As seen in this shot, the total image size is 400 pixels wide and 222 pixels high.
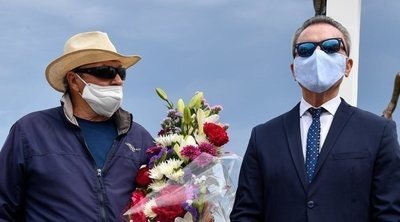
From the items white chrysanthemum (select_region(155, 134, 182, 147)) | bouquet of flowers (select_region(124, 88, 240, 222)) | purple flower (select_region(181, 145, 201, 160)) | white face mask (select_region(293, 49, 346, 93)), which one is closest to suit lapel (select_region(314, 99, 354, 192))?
white face mask (select_region(293, 49, 346, 93))

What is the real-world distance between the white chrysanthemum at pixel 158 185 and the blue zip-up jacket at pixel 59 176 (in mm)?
130

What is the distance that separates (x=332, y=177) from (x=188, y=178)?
897 millimetres

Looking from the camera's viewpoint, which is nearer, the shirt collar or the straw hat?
the shirt collar

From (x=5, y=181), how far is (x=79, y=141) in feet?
1.30

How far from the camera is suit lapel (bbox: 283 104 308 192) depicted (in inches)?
108

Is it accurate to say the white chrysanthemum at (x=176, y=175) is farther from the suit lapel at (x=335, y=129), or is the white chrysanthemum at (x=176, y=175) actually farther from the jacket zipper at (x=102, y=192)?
the suit lapel at (x=335, y=129)

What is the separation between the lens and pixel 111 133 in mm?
3615

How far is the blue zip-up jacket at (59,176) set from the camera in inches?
132

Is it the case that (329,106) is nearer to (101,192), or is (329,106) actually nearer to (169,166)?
(169,166)

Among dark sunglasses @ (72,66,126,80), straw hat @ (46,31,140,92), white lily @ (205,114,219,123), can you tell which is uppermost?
straw hat @ (46,31,140,92)

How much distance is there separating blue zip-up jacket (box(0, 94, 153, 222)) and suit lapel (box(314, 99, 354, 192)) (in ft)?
3.65

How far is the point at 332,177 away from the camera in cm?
270

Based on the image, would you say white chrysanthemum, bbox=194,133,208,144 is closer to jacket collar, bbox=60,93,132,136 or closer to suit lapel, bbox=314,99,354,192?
jacket collar, bbox=60,93,132,136

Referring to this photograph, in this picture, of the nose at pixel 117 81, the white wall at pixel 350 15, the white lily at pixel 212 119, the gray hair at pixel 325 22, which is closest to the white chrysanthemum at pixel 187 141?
the white lily at pixel 212 119
